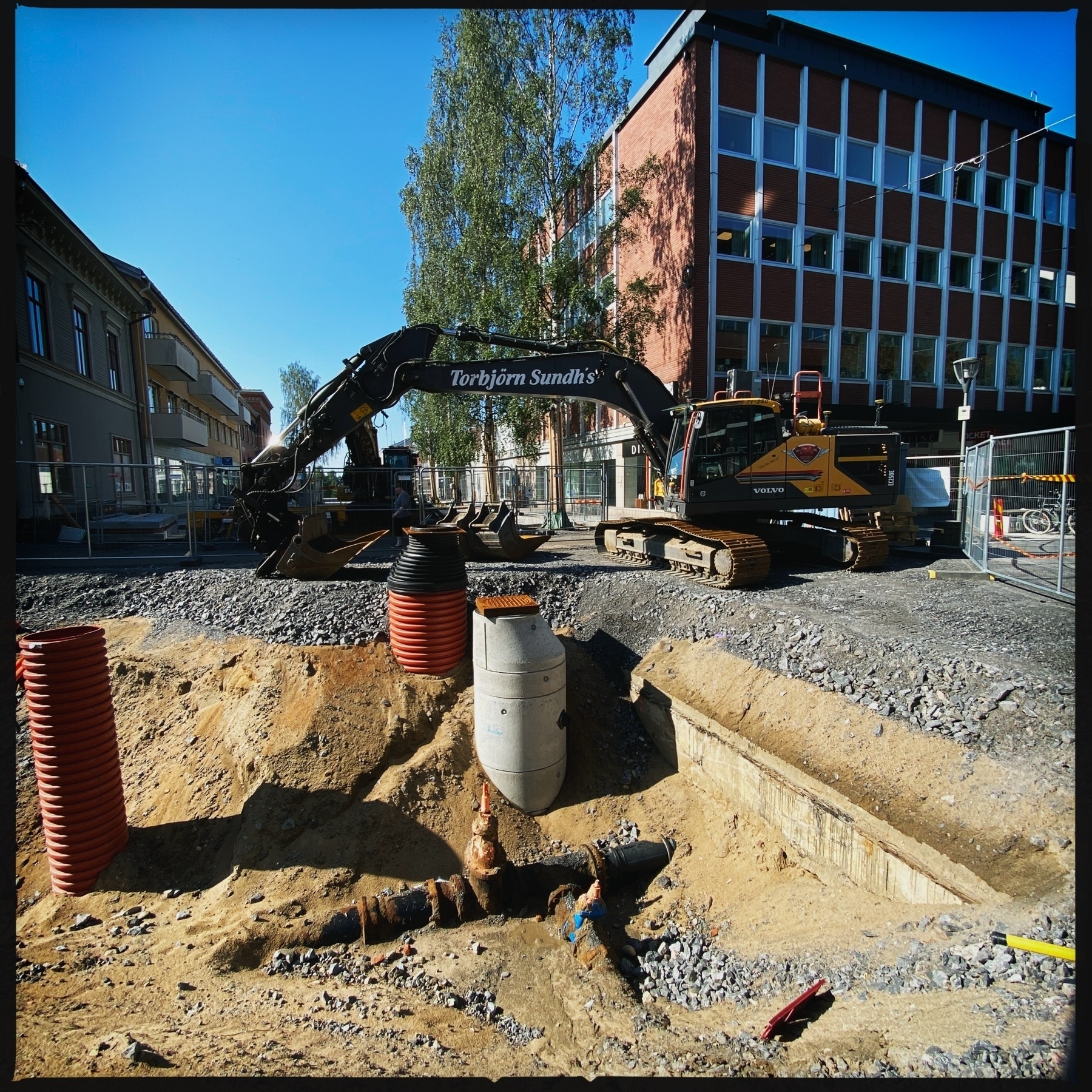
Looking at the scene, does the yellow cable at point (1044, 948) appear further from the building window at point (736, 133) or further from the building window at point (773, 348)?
the building window at point (736, 133)

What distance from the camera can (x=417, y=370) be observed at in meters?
9.43

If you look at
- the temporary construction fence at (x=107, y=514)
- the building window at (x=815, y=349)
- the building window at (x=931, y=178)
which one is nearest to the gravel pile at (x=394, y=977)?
the temporary construction fence at (x=107, y=514)

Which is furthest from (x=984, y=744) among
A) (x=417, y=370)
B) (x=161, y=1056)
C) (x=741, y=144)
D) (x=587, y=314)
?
(x=741, y=144)

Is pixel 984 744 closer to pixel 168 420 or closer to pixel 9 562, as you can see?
pixel 9 562

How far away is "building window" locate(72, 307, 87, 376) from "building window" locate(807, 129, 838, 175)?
24.8 m

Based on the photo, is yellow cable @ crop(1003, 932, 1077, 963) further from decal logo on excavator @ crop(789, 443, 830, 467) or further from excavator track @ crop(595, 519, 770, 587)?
decal logo on excavator @ crop(789, 443, 830, 467)

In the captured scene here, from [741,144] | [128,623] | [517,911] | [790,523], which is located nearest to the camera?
[517,911]

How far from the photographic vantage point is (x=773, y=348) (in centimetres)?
2066

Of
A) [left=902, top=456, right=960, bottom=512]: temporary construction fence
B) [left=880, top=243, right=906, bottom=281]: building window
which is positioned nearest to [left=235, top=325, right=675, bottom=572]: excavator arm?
[left=902, top=456, right=960, bottom=512]: temporary construction fence

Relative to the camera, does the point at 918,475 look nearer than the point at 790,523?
No

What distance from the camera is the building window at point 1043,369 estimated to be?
2577cm

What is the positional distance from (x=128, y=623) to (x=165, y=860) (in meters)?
4.27

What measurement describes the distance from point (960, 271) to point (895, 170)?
499 centimetres

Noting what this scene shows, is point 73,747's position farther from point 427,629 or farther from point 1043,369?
point 1043,369
